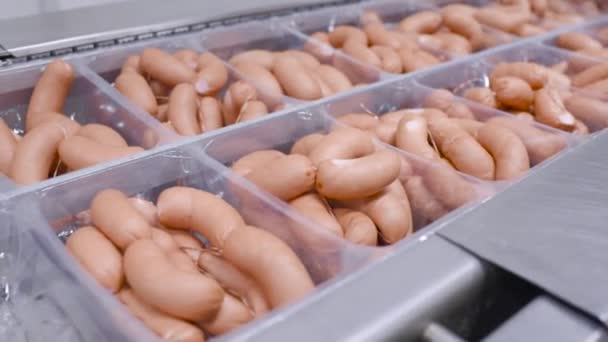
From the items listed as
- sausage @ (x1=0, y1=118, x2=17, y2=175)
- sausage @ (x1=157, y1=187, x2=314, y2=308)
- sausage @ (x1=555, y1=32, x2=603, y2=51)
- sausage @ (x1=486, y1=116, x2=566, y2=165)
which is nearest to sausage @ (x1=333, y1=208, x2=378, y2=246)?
sausage @ (x1=157, y1=187, x2=314, y2=308)

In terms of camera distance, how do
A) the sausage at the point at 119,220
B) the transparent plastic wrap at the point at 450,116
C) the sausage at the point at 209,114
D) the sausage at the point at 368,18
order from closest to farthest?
the sausage at the point at 119,220
the transparent plastic wrap at the point at 450,116
the sausage at the point at 209,114
the sausage at the point at 368,18

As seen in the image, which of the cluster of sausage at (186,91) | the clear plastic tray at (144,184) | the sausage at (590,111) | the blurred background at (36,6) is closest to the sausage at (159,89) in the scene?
the cluster of sausage at (186,91)

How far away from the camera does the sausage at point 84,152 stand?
3.08ft

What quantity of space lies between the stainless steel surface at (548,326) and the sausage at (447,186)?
33cm

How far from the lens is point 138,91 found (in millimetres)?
1192

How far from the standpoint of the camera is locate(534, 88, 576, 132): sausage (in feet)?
4.11

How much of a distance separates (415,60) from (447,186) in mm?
618

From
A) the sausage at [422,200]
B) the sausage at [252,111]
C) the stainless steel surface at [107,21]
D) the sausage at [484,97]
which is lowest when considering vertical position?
the sausage at [422,200]

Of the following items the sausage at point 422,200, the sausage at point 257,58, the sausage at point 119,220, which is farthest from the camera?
the sausage at point 257,58

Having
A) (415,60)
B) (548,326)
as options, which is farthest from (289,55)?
(548,326)

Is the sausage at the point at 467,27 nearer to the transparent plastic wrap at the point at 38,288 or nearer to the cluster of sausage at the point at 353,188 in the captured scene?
the cluster of sausage at the point at 353,188

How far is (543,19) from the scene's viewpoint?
81.7 inches

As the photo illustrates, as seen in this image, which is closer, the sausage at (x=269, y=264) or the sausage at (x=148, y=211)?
the sausage at (x=269, y=264)

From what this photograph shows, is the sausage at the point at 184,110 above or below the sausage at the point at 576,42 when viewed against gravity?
above
